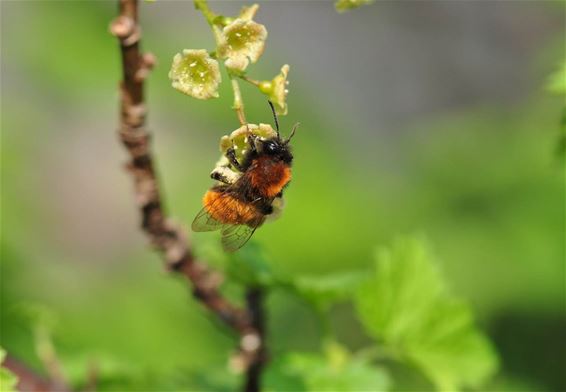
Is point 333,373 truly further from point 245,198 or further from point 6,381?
point 6,381

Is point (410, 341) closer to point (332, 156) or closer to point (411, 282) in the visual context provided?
point (411, 282)

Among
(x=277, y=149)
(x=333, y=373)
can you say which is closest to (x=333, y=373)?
(x=333, y=373)

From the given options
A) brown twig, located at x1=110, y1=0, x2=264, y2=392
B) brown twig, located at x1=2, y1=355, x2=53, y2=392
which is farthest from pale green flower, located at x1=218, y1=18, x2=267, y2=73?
brown twig, located at x1=2, y1=355, x2=53, y2=392

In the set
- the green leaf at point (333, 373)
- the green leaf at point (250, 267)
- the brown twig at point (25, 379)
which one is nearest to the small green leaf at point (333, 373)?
the green leaf at point (333, 373)

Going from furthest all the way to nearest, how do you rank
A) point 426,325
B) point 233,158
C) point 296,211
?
point 296,211, point 426,325, point 233,158

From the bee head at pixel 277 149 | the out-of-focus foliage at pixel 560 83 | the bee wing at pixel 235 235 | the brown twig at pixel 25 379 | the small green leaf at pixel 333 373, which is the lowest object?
the brown twig at pixel 25 379

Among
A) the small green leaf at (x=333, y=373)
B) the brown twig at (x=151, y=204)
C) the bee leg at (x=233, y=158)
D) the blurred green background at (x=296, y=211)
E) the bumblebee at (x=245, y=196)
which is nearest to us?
the brown twig at (x=151, y=204)

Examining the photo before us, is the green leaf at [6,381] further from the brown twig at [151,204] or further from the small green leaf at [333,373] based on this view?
the small green leaf at [333,373]
